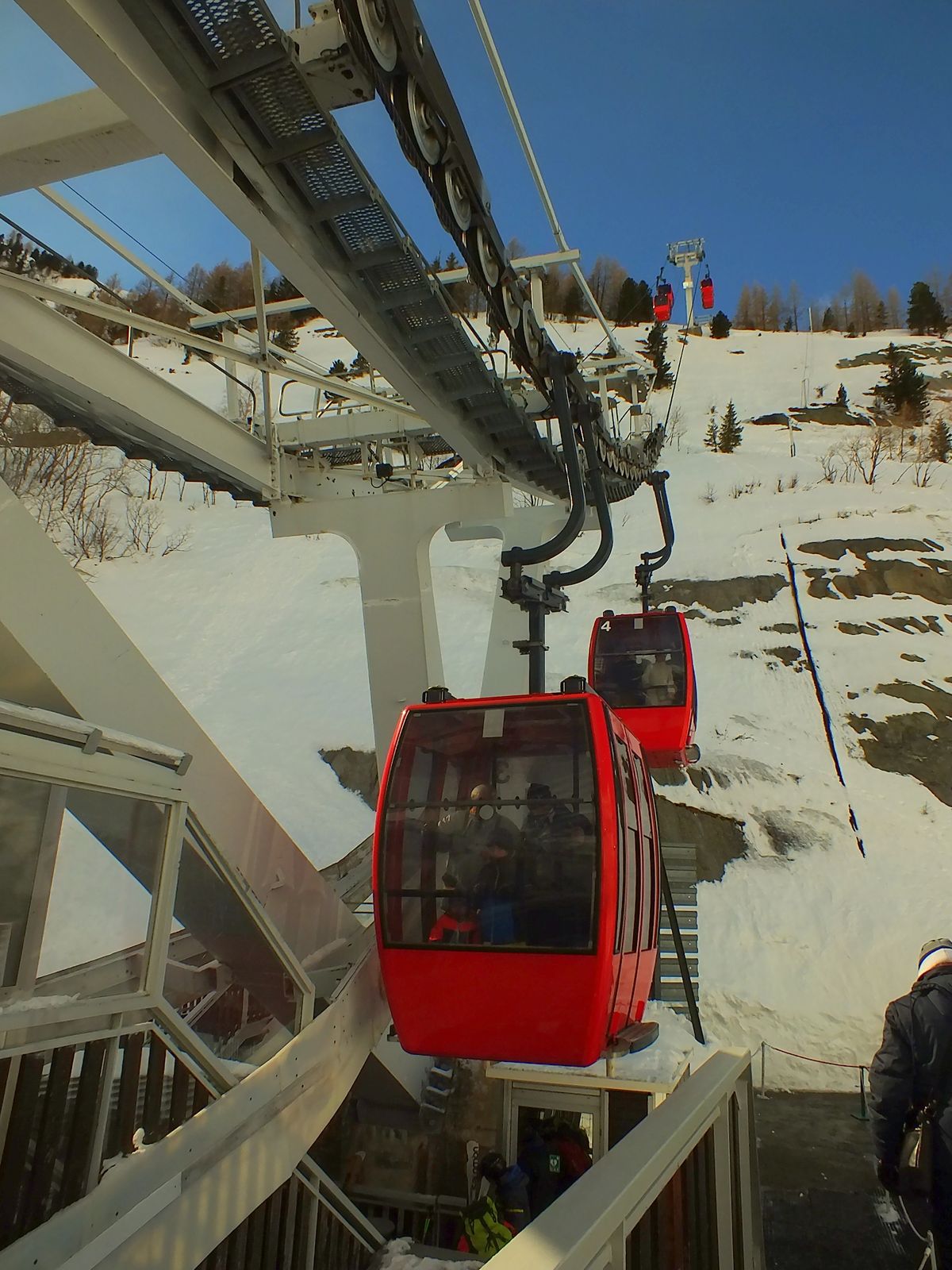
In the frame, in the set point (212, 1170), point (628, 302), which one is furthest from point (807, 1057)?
point (628, 302)

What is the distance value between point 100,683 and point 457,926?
2053 mm

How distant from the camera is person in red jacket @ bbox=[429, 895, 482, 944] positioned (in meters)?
3.95

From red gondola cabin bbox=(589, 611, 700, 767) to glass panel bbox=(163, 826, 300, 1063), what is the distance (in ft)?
20.8

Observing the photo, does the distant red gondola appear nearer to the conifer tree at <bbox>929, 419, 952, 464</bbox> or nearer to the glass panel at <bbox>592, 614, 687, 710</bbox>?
the glass panel at <bbox>592, 614, 687, 710</bbox>

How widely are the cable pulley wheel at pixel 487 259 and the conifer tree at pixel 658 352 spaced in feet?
126

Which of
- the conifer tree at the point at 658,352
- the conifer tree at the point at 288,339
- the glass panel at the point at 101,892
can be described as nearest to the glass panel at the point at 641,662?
the glass panel at the point at 101,892

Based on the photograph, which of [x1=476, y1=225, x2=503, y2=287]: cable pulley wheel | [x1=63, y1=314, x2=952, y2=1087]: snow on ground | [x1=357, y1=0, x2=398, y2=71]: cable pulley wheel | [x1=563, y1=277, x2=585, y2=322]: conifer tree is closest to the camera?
[x1=357, y1=0, x2=398, y2=71]: cable pulley wheel

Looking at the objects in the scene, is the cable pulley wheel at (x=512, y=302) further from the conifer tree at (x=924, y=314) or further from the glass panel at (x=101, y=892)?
the conifer tree at (x=924, y=314)

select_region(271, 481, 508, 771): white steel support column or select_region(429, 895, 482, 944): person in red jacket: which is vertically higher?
select_region(271, 481, 508, 771): white steel support column

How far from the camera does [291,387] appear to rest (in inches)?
1423

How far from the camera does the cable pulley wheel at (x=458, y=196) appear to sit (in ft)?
12.3

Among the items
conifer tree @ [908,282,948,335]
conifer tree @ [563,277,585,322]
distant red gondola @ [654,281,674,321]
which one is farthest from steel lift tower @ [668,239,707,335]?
conifer tree @ [908,282,948,335]

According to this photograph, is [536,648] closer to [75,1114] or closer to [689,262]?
[75,1114]

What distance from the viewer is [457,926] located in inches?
157
